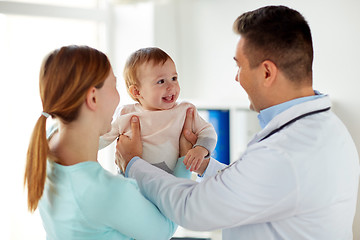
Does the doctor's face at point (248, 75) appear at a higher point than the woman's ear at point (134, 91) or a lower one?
higher

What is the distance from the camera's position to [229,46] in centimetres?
322

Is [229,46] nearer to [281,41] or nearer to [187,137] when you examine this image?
[187,137]

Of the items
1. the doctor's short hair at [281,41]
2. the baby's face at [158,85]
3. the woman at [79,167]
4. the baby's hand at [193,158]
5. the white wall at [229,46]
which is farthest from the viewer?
the white wall at [229,46]

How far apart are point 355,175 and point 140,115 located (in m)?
0.74

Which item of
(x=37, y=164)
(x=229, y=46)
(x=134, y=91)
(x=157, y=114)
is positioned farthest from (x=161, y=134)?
(x=229, y=46)

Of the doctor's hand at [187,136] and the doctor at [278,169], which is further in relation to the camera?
Answer: the doctor's hand at [187,136]

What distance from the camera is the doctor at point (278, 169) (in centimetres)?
119

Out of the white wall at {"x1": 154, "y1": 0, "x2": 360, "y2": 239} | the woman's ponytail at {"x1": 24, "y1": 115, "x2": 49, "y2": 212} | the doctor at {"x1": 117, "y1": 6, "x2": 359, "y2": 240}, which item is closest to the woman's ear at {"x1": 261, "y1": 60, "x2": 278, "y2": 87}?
the doctor at {"x1": 117, "y1": 6, "x2": 359, "y2": 240}

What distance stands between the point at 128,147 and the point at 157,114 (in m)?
0.18

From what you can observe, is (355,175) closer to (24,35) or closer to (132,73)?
(132,73)

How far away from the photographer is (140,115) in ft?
5.19

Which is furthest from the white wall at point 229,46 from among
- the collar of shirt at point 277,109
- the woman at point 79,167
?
the woman at point 79,167

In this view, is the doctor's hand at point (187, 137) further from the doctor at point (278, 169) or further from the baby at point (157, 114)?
the doctor at point (278, 169)

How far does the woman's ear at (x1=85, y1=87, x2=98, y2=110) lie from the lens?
1188 mm
